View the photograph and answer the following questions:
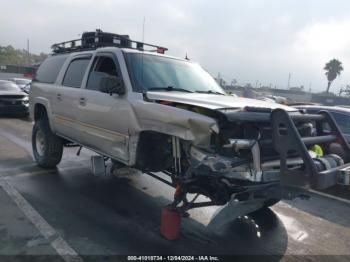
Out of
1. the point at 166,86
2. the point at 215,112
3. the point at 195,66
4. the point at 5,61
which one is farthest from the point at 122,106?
the point at 5,61

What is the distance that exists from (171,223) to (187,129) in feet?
3.81

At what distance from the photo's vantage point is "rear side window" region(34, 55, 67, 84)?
656cm

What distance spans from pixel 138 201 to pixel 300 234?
229cm

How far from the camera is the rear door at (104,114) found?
4.46m

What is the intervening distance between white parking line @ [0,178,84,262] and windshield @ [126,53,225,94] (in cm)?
195

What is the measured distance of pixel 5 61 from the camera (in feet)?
228

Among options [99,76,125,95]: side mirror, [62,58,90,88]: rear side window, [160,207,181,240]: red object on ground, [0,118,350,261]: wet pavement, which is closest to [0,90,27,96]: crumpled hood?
[0,118,350,261]: wet pavement

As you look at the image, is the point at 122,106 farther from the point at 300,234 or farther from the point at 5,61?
the point at 5,61

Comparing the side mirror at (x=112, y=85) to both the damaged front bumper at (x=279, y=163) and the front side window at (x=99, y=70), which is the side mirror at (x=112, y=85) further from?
the damaged front bumper at (x=279, y=163)

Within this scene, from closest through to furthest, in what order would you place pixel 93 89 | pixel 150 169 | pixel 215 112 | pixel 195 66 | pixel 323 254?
1. pixel 215 112
2. pixel 323 254
3. pixel 150 169
4. pixel 93 89
5. pixel 195 66

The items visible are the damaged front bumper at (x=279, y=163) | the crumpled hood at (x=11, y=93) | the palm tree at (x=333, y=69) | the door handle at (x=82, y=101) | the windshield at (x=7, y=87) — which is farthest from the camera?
the palm tree at (x=333, y=69)

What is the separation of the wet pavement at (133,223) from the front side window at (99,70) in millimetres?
1692

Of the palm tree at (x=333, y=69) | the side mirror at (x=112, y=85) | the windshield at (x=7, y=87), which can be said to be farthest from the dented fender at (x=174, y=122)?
the palm tree at (x=333, y=69)

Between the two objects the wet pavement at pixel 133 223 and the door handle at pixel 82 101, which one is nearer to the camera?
the wet pavement at pixel 133 223
